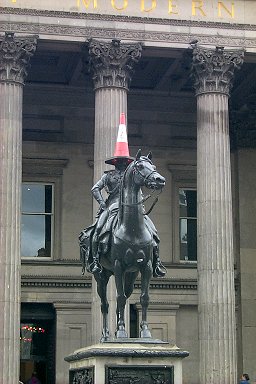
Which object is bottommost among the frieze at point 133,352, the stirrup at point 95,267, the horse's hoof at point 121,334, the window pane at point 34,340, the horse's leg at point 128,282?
the frieze at point 133,352

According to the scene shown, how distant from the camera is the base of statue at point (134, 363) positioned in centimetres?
1455

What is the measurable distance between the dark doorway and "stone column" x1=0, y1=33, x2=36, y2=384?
7.98m

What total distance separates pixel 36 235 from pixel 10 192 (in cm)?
833

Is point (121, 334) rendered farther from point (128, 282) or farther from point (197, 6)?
point (197, 6)

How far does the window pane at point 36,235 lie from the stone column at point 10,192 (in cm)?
808

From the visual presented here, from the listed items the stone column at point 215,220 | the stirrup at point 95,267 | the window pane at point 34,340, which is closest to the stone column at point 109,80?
the stone column at point 215,220

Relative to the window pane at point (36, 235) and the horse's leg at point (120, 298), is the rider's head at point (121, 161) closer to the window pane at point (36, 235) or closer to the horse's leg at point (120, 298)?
the horse's leg at point (120, 298)

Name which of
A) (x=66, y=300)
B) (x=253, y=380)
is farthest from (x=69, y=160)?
(x=253, y=380)

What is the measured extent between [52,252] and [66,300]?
190 centimetres

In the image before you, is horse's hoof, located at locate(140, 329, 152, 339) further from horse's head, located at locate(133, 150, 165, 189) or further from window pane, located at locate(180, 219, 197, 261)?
window pane, located at locate(180, 219, 197, 261)

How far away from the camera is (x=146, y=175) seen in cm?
1505

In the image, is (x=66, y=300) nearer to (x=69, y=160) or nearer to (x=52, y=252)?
(x=52, y=252)

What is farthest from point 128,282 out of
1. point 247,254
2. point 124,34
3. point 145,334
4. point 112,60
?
point 247,254

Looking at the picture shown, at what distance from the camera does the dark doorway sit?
3744cm
